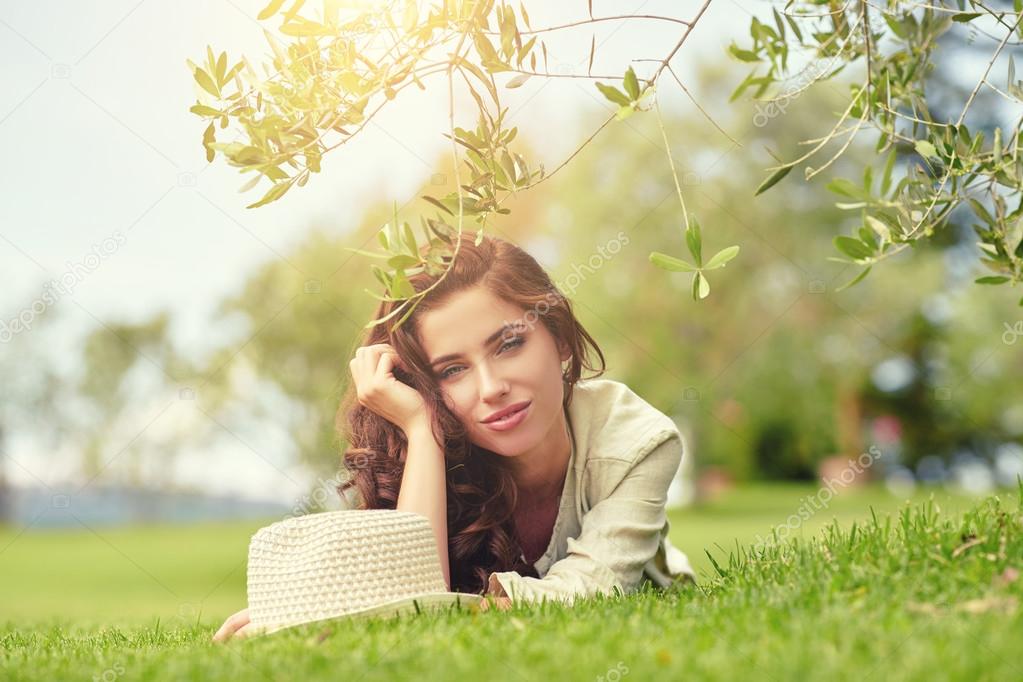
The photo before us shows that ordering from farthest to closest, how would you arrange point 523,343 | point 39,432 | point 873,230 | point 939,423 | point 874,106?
point 939,423 → point 39,432 → point 523,343 → point 874,106 → point 873,230

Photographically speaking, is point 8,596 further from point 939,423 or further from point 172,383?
point 939,423

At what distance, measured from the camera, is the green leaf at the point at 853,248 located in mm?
3037

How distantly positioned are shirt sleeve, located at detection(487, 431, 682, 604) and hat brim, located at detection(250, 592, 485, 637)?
16 cm

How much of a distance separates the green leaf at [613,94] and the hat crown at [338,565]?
1534 mm

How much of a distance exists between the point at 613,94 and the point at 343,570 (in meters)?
1.69

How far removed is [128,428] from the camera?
20.6 metres

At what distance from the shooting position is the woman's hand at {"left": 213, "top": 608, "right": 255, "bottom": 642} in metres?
3.32

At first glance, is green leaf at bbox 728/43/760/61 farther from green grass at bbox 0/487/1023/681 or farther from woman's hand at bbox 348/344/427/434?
woman's hand at bbox 348/344/427/434

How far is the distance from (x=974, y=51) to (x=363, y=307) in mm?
13235

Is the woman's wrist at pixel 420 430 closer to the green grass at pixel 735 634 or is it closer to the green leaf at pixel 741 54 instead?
the green grass at pixel 735 634

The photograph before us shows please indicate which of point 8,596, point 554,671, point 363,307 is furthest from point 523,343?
point 8,596

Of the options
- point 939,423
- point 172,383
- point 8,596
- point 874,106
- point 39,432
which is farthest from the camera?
point 939,423

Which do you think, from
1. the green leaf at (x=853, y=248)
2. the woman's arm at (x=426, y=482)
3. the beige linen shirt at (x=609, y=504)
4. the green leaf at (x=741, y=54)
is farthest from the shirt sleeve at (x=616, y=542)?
the green leaf at (x=741, y=54)

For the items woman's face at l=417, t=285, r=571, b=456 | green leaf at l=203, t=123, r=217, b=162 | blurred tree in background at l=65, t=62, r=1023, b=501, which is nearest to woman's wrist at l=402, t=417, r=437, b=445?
woman's face at l=417, t=285, r=571, b=456
